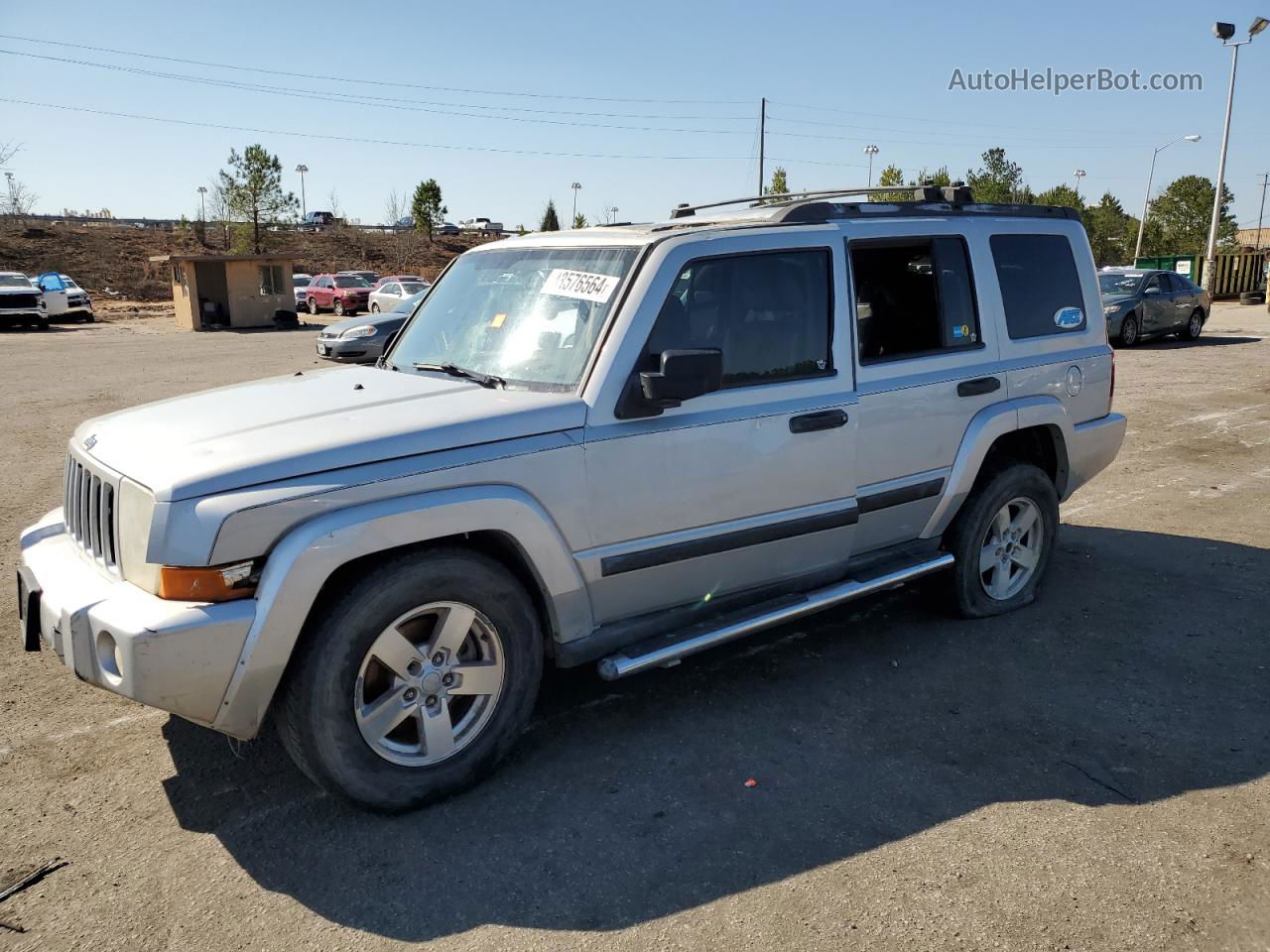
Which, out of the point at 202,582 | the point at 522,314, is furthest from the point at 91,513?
the point at 522,314

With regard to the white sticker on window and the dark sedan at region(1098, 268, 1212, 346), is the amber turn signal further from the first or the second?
the dark sedan at region(1098, 268, 1212, 346)

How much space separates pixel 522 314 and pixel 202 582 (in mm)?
1717

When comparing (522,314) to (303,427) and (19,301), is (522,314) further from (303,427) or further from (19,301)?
(19,301)

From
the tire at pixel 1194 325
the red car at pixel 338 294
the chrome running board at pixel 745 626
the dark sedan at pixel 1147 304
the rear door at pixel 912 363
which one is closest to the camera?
the chrome running board at pixel 745 626

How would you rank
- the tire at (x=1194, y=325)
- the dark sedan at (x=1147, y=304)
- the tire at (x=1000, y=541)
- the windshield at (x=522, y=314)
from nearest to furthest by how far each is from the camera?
1. the windshield at (x=522, y=314)
2. the tire at (x=1000, y=541)
3. the dark sedan at (x=1147, y=304)
4. the tire at (x=1194, y=325)

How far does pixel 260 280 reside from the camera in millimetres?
30562

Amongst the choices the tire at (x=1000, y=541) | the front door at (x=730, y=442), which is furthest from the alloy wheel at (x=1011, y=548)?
the front door at (x=730, y=442)

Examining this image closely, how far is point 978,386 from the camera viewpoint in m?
4.78

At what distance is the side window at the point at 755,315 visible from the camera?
3844 mm

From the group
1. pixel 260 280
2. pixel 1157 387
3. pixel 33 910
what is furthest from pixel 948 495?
pixel 260 280

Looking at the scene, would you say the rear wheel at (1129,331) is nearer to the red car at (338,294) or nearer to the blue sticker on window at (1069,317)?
the blue sticker on window at (1069,317)

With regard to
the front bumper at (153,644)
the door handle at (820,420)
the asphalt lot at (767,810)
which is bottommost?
the asphalt lot at (767,810)

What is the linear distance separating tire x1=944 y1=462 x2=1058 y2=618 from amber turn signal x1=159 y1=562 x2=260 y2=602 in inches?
135

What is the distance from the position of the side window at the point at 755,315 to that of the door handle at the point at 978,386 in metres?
0.87
